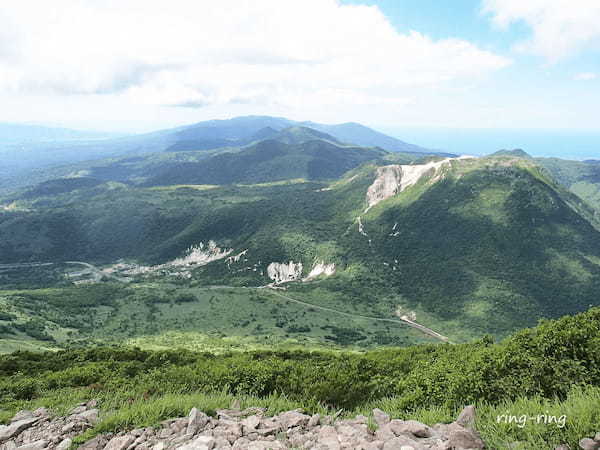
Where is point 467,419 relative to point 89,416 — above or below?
above

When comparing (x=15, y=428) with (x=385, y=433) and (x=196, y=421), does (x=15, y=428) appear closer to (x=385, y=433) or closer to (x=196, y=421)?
(x=196, y=421)

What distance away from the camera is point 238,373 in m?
19.2

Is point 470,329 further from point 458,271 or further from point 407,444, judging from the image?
point 407,444

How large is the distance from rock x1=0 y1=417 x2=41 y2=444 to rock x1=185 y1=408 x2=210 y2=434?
6.19 m

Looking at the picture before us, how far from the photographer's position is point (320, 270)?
7712 inches

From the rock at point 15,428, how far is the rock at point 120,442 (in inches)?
177

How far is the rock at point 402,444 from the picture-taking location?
9.30 meters

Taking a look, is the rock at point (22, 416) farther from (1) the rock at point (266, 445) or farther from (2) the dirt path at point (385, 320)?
(2) the dirt path at point (385, 320)

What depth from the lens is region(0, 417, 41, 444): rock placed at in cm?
1245

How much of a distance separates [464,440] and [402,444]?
156cm

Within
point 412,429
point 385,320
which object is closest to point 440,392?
point 412,429

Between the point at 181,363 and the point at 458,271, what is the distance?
155699 mm

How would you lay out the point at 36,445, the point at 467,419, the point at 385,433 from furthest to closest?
the point at 36,445 → the point at 467,419 → the point at 385,433

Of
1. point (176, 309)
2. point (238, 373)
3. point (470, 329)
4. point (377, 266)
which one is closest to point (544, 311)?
point (470, 329)
